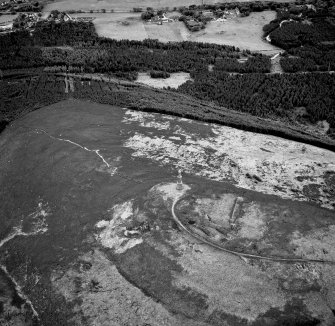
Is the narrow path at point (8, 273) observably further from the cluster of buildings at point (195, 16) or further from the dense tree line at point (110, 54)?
the cluster of buildings at point (195, 16)

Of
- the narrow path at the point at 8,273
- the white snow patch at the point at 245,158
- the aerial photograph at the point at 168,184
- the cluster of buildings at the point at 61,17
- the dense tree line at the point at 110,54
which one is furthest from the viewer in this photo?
the cluster of buildings at the point at 61,17

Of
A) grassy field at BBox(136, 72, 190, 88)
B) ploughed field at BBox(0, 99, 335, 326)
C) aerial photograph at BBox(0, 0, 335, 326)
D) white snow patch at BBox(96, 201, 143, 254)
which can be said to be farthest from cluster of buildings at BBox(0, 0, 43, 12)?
white snow patch at BBox(96, 201, 143, 254)

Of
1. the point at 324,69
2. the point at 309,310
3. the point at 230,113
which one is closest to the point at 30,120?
the point at 230,113

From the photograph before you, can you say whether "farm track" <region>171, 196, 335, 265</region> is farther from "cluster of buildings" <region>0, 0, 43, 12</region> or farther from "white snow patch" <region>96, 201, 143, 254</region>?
"cluster of buildings" <region>0, 0, 43, 12</region>

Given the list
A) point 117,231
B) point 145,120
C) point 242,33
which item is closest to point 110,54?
point 145,120

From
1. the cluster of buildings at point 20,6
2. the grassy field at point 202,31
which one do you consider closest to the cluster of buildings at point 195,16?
the grassy field at point 202,31

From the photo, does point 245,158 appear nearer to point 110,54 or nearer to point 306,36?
point 110,54
